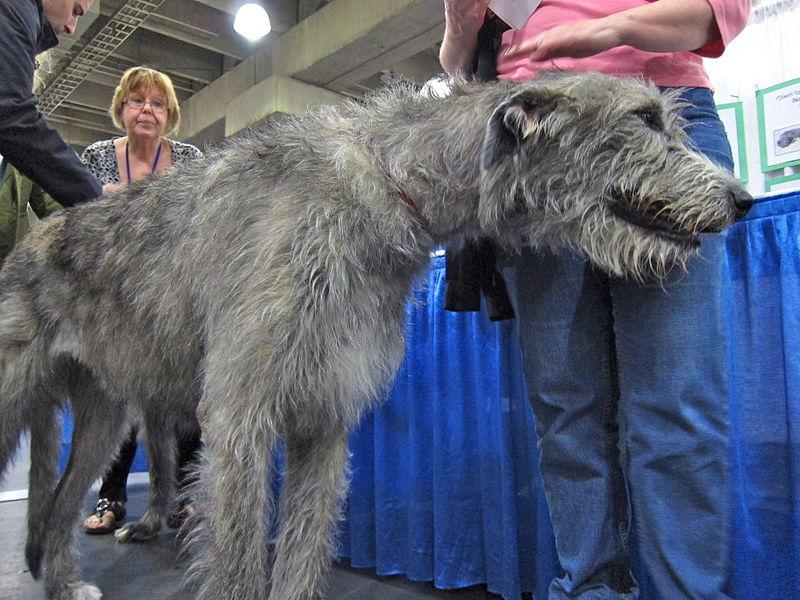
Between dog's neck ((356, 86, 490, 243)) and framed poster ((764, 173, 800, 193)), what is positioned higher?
framed poster ((764, 173, 800, 193))

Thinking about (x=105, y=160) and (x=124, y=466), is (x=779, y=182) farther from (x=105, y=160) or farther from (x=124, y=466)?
(x=124, y=466)

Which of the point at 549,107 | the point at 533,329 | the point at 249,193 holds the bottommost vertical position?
the point at 533,329

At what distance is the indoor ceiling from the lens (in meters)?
6.70

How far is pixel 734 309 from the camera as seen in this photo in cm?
188

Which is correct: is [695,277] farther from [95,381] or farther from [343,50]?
[343,50]

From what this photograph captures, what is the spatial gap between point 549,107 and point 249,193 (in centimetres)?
83

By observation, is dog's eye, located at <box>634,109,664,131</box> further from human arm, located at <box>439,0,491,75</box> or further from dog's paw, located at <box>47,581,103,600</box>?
dog's paw, located at <box>47,581,103,600</box>

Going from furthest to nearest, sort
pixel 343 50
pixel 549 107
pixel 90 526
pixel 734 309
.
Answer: pixel 343 50
pixel 90 526
pixel 734 309
pixel 549 107

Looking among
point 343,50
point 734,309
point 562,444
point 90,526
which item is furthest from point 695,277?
point 343,50

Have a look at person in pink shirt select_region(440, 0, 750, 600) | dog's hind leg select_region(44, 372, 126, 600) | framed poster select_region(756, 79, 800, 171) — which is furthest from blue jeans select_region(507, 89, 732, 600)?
framed poster select_region(756, 79, 800, 171)

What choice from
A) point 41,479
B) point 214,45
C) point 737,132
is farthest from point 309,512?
point 214,45

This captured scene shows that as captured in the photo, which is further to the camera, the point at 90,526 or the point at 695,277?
the point at 90,526

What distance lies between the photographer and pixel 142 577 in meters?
2.64

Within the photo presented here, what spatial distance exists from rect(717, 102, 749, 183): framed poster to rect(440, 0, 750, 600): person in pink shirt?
192 cm
